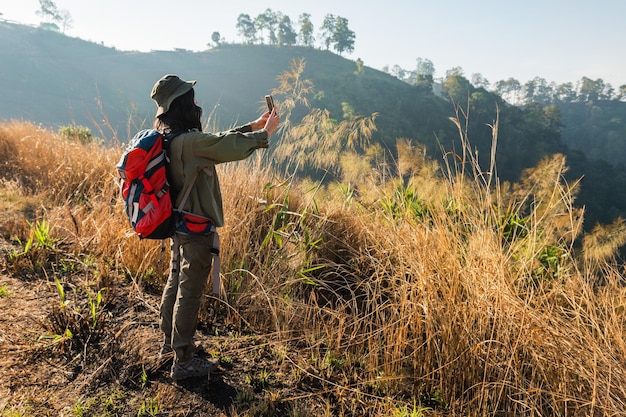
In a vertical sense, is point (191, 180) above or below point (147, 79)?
below

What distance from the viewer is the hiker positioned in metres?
1.40

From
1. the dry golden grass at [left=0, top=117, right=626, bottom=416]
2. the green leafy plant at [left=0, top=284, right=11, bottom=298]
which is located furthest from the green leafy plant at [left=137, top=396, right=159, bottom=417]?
the green leafy plant at [left=0, top=284, right=11, bottom=298]

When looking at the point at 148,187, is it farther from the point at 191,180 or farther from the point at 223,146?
the point at 223,146

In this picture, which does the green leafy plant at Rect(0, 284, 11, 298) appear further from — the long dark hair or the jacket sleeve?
the jacket sleeve

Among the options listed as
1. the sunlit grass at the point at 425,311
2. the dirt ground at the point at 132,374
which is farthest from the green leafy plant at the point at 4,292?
the sunlit grass at the point at 425,311

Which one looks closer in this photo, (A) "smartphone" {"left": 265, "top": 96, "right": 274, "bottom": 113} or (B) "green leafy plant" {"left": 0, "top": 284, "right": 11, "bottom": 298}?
(A) "smartphone" {"left": 265, "top": 96, "right": 274, "bottom": 113}

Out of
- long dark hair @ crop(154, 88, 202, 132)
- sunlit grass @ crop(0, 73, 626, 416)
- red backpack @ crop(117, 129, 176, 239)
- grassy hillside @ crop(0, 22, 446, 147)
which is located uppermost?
grassy hillside @ crop(0, 22, 446, 147)

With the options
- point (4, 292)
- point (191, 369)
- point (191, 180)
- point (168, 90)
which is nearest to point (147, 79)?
point (4, 292)

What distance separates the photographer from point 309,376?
163 cm

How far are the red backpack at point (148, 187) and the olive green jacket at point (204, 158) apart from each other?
6 cm

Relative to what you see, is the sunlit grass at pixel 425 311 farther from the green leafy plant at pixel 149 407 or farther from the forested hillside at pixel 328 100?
the forested hillside at pixel 328 100

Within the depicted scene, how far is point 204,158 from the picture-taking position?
142 centimetres

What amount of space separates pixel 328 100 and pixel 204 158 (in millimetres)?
44317

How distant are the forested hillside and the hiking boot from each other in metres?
Answer: 30.1
